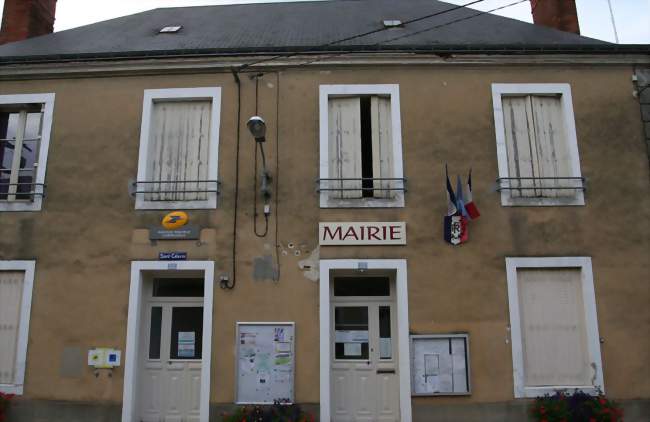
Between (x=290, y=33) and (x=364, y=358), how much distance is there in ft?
19.6

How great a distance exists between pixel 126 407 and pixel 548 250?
257 inches

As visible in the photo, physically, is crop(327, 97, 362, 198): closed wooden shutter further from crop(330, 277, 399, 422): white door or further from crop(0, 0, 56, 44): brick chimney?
crop(0, 0, 56, 44): brick chimney

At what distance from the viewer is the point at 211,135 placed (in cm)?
850

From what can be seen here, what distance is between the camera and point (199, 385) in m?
8.05

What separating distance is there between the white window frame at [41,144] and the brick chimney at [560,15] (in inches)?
372

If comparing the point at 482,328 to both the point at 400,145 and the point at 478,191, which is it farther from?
the point at 400,145

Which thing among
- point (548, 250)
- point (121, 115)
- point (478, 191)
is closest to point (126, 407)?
point (121, 115)

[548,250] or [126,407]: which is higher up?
[548,250]

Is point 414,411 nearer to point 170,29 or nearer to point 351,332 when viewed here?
point 351,332

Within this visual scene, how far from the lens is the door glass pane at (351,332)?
8148 millimetres

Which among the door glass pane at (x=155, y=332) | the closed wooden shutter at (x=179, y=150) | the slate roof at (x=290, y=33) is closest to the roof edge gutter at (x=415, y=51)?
the slate roof at (x=290, y=33)

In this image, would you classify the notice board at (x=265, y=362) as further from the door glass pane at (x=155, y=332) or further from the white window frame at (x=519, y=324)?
the white window frame at (x=519, y=324)

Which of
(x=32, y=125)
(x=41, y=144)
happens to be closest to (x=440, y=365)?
(x=41, y=144)

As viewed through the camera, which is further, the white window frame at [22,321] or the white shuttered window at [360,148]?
the white shuttered window at [360,148]
